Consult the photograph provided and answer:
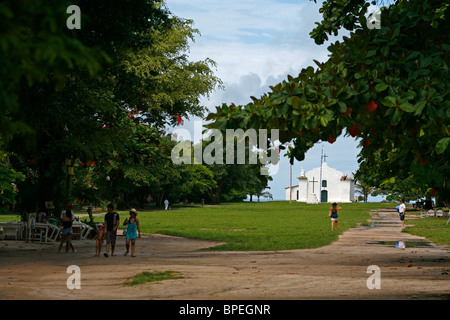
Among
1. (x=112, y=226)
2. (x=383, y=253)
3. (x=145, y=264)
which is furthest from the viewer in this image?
(x=383, y=253)

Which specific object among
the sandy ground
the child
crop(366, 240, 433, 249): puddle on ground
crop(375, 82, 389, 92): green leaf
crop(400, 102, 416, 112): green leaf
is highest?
crop(375, 82, 389, 92): green leaf

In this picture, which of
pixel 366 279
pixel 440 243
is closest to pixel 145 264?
pixel 366 279

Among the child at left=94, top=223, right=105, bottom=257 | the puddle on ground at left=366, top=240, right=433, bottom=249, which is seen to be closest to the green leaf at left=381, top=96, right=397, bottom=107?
the child at left=94, top=223, right=105, bottom=257

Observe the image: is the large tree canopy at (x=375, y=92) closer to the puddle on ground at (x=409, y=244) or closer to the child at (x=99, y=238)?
the child at (x=99, y=238)

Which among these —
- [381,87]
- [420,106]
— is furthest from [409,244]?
[420,106]

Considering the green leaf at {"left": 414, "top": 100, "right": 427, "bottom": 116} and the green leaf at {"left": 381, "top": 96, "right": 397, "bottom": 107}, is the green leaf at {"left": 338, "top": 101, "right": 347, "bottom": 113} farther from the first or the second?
the green leaf at {"left": 414, "top": 100, "right": 427, "bottom": 116}

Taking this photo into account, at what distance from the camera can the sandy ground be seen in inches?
448

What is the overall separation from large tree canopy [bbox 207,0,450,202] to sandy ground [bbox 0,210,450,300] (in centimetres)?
278

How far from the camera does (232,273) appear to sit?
14633 mm

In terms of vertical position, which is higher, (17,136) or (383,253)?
(17,136)

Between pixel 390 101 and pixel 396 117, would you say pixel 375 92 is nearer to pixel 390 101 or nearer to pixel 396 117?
pixel 390 101
